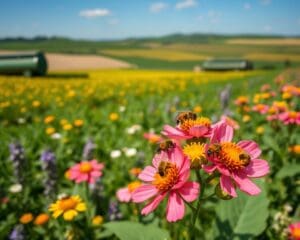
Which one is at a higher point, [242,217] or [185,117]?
[185,117]

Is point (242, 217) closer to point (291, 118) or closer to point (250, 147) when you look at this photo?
point (250, 147)

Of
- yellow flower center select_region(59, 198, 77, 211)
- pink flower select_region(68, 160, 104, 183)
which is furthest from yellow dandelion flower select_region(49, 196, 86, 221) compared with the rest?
pink flower select_region(68, 160, 104, 183)

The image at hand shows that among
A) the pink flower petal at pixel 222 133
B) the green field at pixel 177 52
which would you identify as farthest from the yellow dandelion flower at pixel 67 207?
the green field at pixel 177 52

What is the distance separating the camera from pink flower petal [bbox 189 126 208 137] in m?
1.28

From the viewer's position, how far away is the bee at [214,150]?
1.19m

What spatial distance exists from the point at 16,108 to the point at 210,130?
7.67 m

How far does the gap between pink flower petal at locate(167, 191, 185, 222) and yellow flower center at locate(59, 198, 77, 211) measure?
1.26m

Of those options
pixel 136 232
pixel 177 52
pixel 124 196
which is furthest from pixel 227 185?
pixel 177 52

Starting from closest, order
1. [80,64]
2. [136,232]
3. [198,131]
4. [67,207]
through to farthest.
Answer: [198,131]
[136,232]
[67,207]
[80,64]

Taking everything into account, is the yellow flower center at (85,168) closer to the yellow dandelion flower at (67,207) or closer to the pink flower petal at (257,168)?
the yellow dandelion flower at (67,207)

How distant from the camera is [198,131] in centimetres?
129

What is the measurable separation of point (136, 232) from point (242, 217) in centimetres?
72

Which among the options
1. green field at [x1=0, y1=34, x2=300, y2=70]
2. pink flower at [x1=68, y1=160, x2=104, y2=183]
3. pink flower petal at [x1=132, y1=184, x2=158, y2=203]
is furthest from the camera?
green field at [x1=0, y1=34, x2=300, y2=70]

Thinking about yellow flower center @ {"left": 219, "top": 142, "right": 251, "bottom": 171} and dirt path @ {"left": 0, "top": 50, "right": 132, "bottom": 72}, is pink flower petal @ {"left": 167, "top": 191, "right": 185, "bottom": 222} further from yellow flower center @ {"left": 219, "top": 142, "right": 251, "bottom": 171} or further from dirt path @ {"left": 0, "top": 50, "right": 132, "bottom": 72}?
dirt path @ {"left": 0, "top": 50, "right": 132, "bottom": 72}
